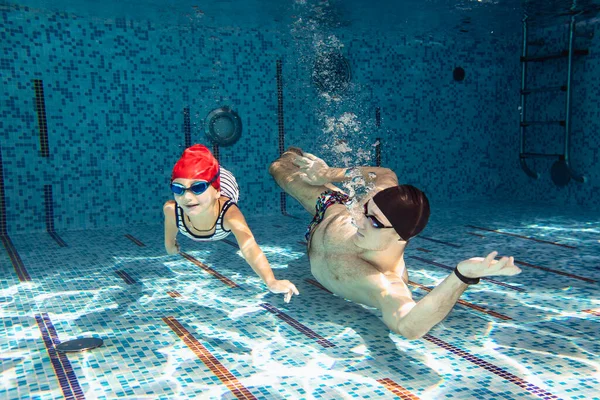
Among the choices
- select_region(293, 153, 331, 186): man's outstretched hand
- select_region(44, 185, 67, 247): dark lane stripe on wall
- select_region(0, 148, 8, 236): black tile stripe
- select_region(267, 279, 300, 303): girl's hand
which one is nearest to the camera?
select_region(267, 279, 300, 303): girl's hand

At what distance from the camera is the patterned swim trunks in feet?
15.0

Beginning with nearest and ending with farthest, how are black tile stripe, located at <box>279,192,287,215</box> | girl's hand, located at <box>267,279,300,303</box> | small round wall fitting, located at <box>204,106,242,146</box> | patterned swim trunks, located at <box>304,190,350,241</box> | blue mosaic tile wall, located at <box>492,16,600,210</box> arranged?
girl's hand, located at <box>267,279,300,303</box> < patterned swim trunks, located at <box>304,190,350,241</box> < small round wall fitting, located at <box>204,106,242,146</box> < blue mosaic tile wall, located at <box>492,16,600,210</box> < black tile stripe, located at <box>279,192,287,215</box>

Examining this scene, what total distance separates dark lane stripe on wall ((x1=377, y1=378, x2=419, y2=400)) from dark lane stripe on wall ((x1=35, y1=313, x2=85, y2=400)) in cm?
159

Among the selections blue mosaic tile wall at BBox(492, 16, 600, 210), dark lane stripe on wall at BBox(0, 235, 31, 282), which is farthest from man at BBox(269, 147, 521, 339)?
blue mosaic tile wall at BBox(492, 16, 600, 210)

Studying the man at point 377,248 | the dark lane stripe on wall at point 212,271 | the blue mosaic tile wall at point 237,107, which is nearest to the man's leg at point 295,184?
the man at point 377,248

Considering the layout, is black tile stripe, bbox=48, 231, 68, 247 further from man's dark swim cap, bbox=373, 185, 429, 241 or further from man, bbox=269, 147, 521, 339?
man's dark swim cap, bbox=373, 185, 429, 241

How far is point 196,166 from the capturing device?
369 centimetres

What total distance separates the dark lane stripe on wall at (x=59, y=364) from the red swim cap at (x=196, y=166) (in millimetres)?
1340

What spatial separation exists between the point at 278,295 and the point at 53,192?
498 cm

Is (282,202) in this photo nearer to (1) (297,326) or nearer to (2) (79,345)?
(1) (297,326)

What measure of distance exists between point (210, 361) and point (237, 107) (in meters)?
6.52

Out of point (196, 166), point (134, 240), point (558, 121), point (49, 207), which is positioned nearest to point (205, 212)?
point (196, 166)

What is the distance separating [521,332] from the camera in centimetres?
368

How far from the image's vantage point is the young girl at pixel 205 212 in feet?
12.1
